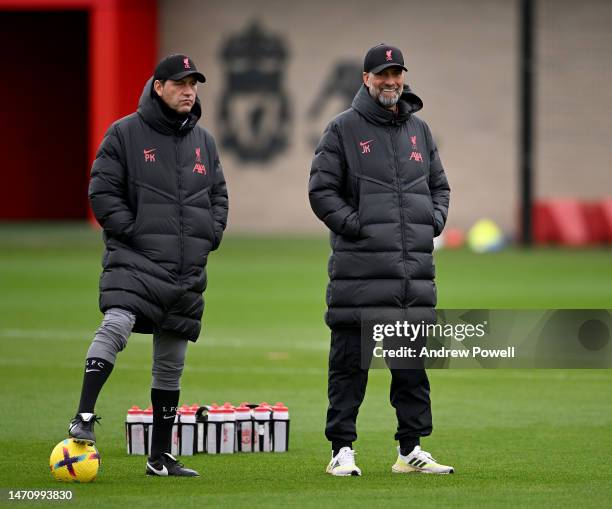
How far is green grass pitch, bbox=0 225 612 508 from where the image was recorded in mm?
7770

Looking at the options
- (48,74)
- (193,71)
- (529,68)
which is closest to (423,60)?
(529,68)

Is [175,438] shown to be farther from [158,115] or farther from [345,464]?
[158,115]

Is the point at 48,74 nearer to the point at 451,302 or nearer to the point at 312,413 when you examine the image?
the point at 451,302

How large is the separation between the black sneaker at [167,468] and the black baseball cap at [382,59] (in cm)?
244

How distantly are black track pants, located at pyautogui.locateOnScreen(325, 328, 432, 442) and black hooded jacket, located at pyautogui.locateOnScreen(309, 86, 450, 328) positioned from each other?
0.13 meters

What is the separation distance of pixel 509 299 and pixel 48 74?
25274 millimetres

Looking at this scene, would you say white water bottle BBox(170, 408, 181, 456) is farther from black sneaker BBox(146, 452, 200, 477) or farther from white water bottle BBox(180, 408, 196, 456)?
black sneaker BBox(146, 452, 200, 477)

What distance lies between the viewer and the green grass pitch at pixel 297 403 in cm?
777

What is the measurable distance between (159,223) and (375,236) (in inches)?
47.1

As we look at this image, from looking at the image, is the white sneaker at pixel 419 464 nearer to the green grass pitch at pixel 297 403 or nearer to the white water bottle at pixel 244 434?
the green grass pitch at pixel 297 403

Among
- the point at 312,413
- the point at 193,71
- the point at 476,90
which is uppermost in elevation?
the point at 476,90

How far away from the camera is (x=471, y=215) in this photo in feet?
124

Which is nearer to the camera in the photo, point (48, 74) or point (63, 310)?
point (63, 310)

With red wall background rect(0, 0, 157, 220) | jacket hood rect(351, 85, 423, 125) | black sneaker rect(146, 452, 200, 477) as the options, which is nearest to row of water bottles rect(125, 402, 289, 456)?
black sneaker rect(146, 452, 200, 477)
